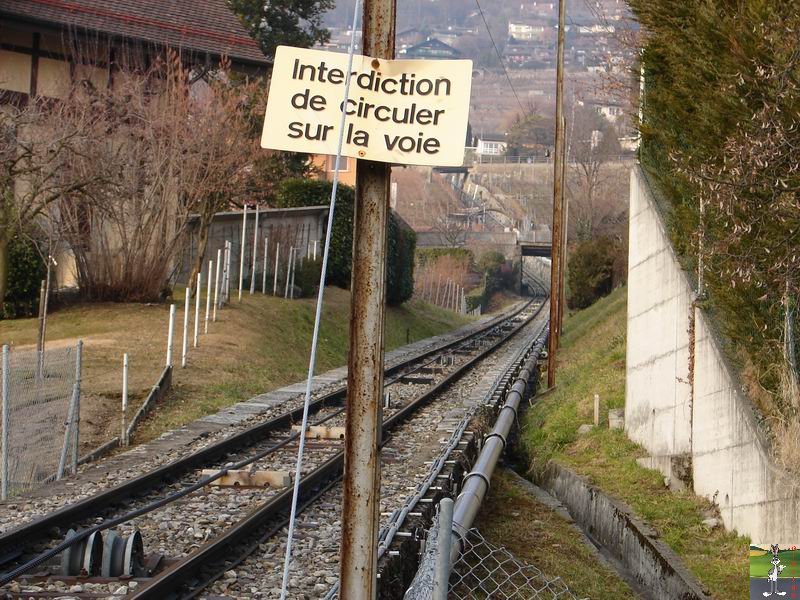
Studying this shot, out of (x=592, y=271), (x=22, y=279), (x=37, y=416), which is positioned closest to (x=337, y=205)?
(x=592, y=271)

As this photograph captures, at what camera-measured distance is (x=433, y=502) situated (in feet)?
38.5

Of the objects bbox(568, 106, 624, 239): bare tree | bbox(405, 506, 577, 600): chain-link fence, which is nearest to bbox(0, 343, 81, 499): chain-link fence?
bbox(405, 506, 577, 600): chain-link fence

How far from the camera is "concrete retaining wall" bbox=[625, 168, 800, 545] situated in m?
9.23

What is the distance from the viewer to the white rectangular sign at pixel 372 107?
5629mm

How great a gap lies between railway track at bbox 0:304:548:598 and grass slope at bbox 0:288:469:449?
7.53ft

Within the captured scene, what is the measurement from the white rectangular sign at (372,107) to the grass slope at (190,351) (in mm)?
11334

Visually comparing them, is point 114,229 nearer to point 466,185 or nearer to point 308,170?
point 308,170

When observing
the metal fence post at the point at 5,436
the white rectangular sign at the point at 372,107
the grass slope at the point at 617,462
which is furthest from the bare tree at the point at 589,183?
the white rectangular sign at the point at 372,107

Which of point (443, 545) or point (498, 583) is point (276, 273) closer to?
point (498, 583)

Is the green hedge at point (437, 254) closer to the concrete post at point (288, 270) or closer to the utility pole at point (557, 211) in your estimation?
the concrete post at point (288, 270)

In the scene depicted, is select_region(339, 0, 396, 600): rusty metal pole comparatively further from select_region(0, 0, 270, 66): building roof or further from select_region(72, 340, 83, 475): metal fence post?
select_region(0, 0, 270, 66): building roof

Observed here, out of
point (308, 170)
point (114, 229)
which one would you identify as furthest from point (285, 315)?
point (308, 170)

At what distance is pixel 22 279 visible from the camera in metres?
29.4

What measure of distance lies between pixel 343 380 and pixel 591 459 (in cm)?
1147
